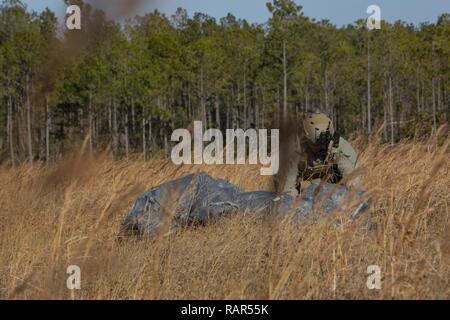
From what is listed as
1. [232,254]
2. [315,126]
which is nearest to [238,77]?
[315,126]

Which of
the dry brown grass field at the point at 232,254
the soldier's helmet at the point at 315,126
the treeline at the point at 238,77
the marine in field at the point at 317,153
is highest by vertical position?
the treeline at the point at 238,77

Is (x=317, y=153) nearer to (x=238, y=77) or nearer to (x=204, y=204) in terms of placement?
(x=204, y=204)

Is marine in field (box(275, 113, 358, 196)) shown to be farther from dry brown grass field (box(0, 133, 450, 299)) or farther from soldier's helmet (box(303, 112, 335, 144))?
dry brown grass field (box(0, 133, 450, 299))

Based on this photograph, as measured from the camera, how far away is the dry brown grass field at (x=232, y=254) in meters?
2.71

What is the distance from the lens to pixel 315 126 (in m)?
5.36

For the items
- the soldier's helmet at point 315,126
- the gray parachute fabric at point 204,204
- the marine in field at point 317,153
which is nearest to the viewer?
the gray parachute fabric at point 204,204

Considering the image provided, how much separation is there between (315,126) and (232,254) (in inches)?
77.3

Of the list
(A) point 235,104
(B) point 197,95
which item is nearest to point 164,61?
(B) point 197,95

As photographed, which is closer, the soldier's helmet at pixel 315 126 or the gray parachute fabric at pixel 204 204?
the gray parachute fabric at pixel 204 204

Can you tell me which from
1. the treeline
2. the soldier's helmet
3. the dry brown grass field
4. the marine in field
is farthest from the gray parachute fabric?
the treeline

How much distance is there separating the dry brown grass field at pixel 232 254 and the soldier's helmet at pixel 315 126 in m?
0.80

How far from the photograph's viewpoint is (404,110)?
2206 inches

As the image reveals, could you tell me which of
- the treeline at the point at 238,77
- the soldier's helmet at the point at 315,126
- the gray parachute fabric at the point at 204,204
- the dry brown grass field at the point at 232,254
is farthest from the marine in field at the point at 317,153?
the treeline at the point at 238,77

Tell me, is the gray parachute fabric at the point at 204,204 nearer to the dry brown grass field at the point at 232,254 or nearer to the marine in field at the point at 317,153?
the dry brown grass field at the point at 232,254
